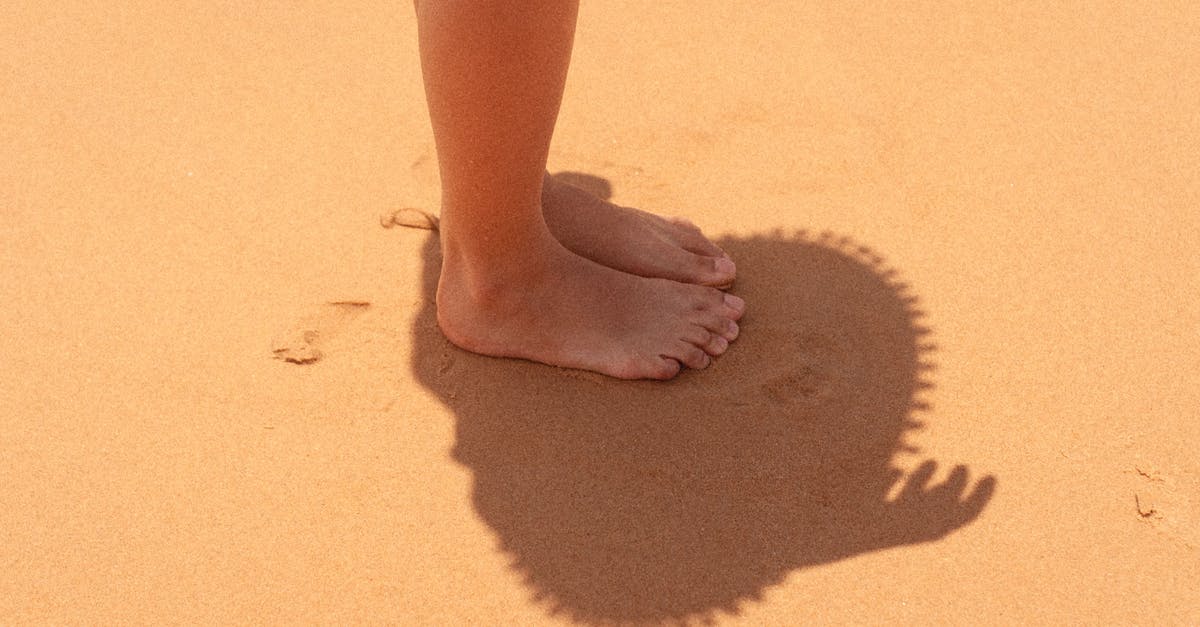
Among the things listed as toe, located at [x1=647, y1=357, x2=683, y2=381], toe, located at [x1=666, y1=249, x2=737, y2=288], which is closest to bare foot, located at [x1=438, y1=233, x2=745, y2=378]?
toe, located at [x1=647, y1=357, x2=683, y2=381]

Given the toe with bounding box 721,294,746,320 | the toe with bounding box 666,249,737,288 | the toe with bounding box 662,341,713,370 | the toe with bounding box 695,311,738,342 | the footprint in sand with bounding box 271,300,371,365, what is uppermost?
the toe with bounding box 666,249,737,288

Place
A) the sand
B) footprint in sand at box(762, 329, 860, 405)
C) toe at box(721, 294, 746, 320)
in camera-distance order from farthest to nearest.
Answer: toe at box(721, 294, 746, 320) < footprint in sand at box(762, 329, 860, 405) < the sand

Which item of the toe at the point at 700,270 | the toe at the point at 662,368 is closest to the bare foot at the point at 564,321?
the toe at the point at 662,368

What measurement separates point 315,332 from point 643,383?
65 centimetres

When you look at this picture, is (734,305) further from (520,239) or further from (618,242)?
(520,239)

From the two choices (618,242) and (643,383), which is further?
(618,242)

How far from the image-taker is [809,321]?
2.16 m

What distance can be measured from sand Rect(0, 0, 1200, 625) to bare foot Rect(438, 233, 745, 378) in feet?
0.14

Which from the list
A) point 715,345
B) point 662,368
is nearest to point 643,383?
point 662,368

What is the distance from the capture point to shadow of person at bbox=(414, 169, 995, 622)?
69.1 inches

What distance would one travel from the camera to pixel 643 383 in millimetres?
2057

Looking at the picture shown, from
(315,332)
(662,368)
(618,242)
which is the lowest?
(315,332)

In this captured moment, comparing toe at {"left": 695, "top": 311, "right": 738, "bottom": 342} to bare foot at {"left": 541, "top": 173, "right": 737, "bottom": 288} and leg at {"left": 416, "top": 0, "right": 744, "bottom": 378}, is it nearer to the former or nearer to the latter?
leg at {"left": 416, "top": 0, "right": 744, "bottom": 378}

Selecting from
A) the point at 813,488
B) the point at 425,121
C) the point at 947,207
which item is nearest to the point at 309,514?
the point at 813,488
